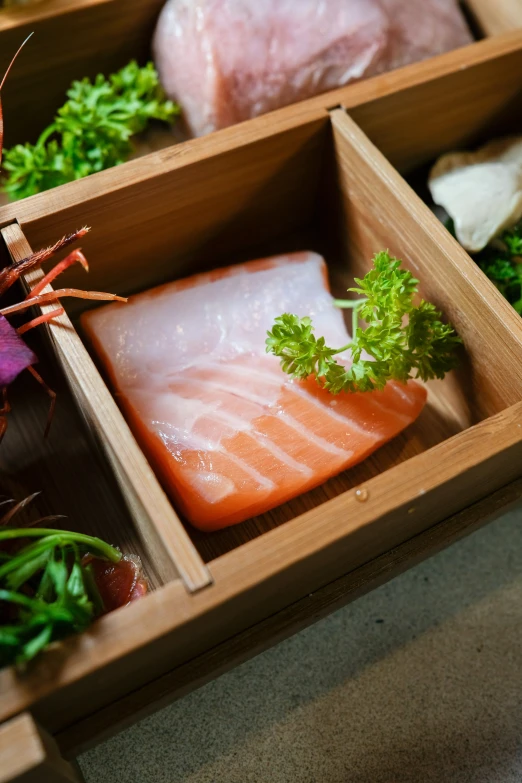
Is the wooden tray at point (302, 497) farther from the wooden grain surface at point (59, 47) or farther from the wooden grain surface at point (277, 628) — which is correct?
the wooden grain surface at point (59, 47)

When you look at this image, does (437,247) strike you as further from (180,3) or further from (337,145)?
(180,3)

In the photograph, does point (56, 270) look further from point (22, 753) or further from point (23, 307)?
point (22, 753)

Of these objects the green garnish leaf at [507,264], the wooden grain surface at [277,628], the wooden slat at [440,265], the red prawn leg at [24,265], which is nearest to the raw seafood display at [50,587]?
the wooden grain surface at [277,628]

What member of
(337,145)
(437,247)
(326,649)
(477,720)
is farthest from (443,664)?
(337,145)

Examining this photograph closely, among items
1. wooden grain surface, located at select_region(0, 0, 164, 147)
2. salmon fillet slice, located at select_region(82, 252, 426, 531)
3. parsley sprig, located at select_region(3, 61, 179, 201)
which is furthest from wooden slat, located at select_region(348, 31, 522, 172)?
wooden grain surface, located at select_region(0, 0, 164, 147)

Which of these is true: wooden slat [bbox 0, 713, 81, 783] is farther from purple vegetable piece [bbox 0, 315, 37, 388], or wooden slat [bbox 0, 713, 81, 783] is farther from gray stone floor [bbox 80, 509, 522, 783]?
purple vegetable piece [bbox 0, 315, 37, 388]

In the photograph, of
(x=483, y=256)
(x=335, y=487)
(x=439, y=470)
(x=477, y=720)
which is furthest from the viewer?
(x=483, y=256)
